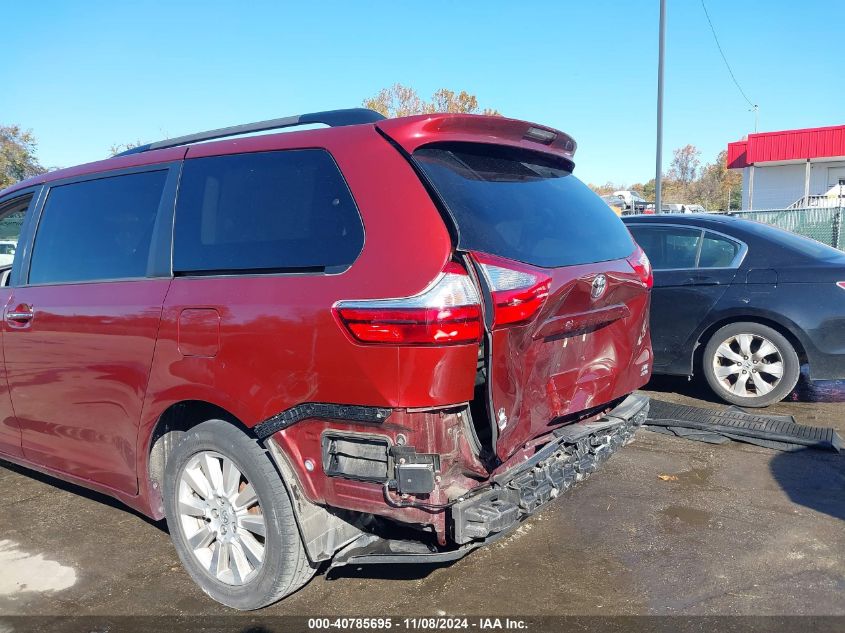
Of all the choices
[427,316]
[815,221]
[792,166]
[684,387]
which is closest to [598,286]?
[427,316]

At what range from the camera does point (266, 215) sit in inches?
114

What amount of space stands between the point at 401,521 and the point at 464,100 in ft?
131

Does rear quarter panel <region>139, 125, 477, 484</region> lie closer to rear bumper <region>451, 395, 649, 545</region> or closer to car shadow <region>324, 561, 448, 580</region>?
rear bumper <region>451, 395, 649, 545</region>

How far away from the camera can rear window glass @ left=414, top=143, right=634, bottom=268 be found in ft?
8.75

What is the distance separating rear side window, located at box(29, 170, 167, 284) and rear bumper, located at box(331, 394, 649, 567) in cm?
171

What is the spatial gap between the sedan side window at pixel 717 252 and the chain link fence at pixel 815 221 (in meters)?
8.45

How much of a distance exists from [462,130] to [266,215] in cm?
88

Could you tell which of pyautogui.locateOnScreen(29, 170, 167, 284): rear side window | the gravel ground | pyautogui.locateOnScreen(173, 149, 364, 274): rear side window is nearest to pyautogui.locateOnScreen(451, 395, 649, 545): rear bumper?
the gravel ground

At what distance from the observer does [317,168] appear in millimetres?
2811

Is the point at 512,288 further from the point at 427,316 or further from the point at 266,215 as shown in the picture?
the point at 266,215

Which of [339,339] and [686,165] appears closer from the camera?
[339,339]

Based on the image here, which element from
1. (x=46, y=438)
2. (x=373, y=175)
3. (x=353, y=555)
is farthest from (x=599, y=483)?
(x=46, y=438)

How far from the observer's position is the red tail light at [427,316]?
2.38 meters

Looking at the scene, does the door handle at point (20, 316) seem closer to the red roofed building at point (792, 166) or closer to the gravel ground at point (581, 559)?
the gravel ground at point (581, 559)
